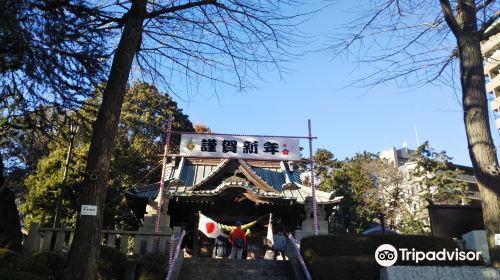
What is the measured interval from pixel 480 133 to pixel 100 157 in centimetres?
601

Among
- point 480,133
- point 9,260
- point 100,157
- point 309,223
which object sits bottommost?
point 9,260

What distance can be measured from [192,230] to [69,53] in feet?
34.9

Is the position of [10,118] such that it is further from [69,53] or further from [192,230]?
[192,230]

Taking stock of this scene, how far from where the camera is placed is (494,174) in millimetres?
6363

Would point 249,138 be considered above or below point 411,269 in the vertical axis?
above

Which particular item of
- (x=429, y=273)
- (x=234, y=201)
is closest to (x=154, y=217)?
(x=234, y=201)

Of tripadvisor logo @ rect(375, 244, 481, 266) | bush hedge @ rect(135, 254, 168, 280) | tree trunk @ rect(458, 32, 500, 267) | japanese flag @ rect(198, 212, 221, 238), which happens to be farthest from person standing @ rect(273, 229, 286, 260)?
tree trunk @ rect(458, 32, 500, 267)

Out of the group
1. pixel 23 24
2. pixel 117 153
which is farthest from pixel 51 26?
pixel 117 153

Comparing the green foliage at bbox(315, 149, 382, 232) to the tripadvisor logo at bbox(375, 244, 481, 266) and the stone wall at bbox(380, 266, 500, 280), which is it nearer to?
the tripadvisor logo at bbox(375, 244, 481, 266)

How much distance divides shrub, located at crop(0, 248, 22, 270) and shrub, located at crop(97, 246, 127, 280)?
1364 millimetres

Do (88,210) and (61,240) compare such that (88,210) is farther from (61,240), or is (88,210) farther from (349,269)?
(349,269)

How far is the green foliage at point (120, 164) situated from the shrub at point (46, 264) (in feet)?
31.4

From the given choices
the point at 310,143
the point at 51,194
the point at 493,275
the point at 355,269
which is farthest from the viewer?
the point at 51,194

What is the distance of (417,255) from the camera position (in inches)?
353
